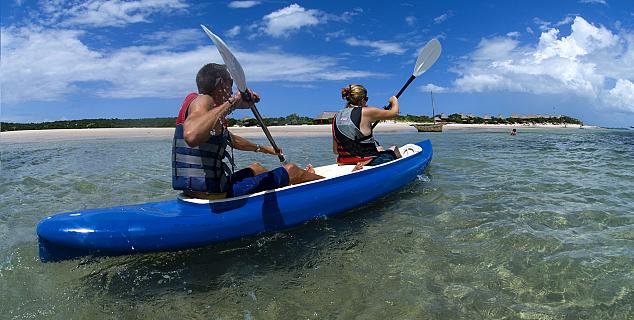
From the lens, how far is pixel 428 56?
9367 mm

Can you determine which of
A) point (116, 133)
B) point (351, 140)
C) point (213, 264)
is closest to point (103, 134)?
point (116, 133)

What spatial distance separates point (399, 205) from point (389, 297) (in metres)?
3.04

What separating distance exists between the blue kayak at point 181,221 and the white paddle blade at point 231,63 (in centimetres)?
120

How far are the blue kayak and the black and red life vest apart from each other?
4.25ft

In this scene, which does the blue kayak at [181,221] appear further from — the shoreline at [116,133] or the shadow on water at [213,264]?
the shoreline at [116,133]

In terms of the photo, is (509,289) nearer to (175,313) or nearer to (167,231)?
(175,313)

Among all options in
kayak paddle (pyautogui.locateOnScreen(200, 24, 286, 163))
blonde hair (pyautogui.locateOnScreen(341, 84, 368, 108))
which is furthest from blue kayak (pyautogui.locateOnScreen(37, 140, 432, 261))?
blonde hair (pyautogui.locateOnScreen(341, 84, 368, 108))

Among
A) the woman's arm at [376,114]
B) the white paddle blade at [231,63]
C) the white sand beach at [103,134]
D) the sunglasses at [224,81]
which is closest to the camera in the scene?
the sunglasses at [224,81]

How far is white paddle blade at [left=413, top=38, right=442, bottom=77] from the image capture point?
9.29 meters

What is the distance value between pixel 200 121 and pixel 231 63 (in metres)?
0.94

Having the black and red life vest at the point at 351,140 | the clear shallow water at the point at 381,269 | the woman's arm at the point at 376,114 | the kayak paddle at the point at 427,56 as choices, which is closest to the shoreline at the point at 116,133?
the kayak paddle at the point at 427,56

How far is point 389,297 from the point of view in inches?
127

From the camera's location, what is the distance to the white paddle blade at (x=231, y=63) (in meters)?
3.96

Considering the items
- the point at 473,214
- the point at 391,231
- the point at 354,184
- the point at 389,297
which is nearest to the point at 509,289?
the point at 389,297
